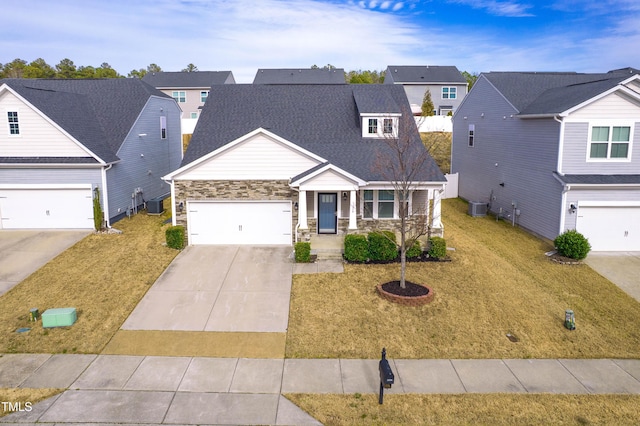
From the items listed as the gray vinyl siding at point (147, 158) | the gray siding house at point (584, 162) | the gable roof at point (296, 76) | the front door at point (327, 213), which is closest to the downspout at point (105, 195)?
the gray vinyl siding at point (147, 158)

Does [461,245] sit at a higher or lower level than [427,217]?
lower

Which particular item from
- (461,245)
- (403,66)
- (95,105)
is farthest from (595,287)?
(403,66)

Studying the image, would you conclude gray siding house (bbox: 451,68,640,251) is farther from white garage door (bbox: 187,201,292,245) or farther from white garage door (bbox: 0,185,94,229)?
white garage door (bbox: 0,185,94,229)

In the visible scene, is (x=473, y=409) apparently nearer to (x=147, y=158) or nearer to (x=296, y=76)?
(x=147, y=158)

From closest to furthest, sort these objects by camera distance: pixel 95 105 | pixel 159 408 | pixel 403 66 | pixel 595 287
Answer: pixel 159 408 → pixel 595 287 → pixel 95 105 → pixel 403 66

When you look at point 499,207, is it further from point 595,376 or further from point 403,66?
point 403,66

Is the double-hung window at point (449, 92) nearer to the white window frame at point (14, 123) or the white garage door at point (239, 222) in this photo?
the white garage door at point (239, 222)
